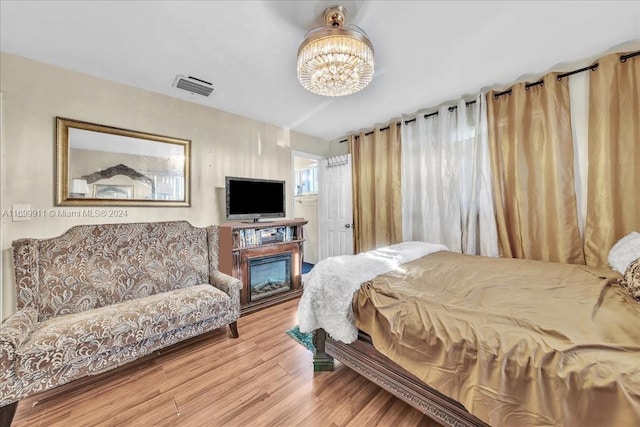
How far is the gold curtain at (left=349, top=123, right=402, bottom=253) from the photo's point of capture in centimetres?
335

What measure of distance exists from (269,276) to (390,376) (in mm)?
2017

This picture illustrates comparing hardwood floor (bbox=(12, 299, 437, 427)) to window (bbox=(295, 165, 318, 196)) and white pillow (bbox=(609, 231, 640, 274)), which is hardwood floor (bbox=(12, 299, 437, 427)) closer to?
white pillow (bbox=(609, 231, 640, 274))

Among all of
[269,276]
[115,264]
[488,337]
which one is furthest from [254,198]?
[488,337]

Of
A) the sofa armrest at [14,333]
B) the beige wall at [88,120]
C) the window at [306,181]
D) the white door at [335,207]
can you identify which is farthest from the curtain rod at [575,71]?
the sofa armrest at [14,333]

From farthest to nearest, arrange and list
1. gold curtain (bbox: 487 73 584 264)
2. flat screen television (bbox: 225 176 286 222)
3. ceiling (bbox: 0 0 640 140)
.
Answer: flat screen television (bbox: 225 176 286 222)
gold curtain (bbox: 487 73 584 264)
ceiling (bbox: 0 0 640 140)

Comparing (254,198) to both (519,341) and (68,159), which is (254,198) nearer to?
(68,159)

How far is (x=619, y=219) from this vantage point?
195cm

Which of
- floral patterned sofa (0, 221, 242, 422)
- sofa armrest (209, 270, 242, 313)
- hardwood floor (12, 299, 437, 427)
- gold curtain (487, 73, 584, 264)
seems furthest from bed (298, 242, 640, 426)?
floral patterned sofa (0, 221, 242, 422)

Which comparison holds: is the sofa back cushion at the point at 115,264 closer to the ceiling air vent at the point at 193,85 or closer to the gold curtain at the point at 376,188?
the ceiling air vent at the point at 193,85

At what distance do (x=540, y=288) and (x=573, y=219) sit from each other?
1.23 metres

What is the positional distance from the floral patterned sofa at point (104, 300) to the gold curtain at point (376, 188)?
2137 mm

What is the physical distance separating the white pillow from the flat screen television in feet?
10.4

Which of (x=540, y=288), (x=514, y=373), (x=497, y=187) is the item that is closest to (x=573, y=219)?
(x=497, y=187)

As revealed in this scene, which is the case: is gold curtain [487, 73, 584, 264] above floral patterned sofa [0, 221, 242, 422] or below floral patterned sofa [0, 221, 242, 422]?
above
